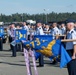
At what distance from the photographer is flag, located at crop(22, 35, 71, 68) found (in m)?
8.20

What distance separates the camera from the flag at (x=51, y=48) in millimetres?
8195

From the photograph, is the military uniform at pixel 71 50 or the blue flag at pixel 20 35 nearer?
the military uniform at pixel 71 50

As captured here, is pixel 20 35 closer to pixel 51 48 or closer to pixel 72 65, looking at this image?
pixel 51 48

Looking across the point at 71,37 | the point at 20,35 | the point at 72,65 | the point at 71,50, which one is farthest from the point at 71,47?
the point at 20,35

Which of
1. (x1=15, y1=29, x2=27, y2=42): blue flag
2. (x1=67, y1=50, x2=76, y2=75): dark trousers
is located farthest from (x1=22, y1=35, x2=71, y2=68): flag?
(x1=15, y1=29, x2=27, y2=42): blue flag

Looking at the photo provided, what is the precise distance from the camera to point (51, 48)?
8.33 metres

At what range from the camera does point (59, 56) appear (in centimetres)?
834

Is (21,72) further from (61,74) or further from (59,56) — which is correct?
(59,56)

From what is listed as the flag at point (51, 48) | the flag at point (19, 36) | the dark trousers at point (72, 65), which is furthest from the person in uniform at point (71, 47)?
the flag at point (19, 36)

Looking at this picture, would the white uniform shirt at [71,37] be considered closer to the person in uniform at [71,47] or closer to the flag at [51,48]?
the person in uniform at [71,47]

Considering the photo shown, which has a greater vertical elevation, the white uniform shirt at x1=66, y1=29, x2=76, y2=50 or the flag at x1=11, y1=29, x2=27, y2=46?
the white uniform shirt at x1=66, y1=29, x2=76, y2=50

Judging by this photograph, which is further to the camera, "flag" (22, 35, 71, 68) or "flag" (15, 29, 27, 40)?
"flag" (15, 29, 27, 40)

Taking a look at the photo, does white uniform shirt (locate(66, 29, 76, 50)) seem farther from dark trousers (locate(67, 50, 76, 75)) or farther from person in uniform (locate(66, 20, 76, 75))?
dark trousers (locate(67, 50, 76, 75))

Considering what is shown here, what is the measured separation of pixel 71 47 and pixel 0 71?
490cm
